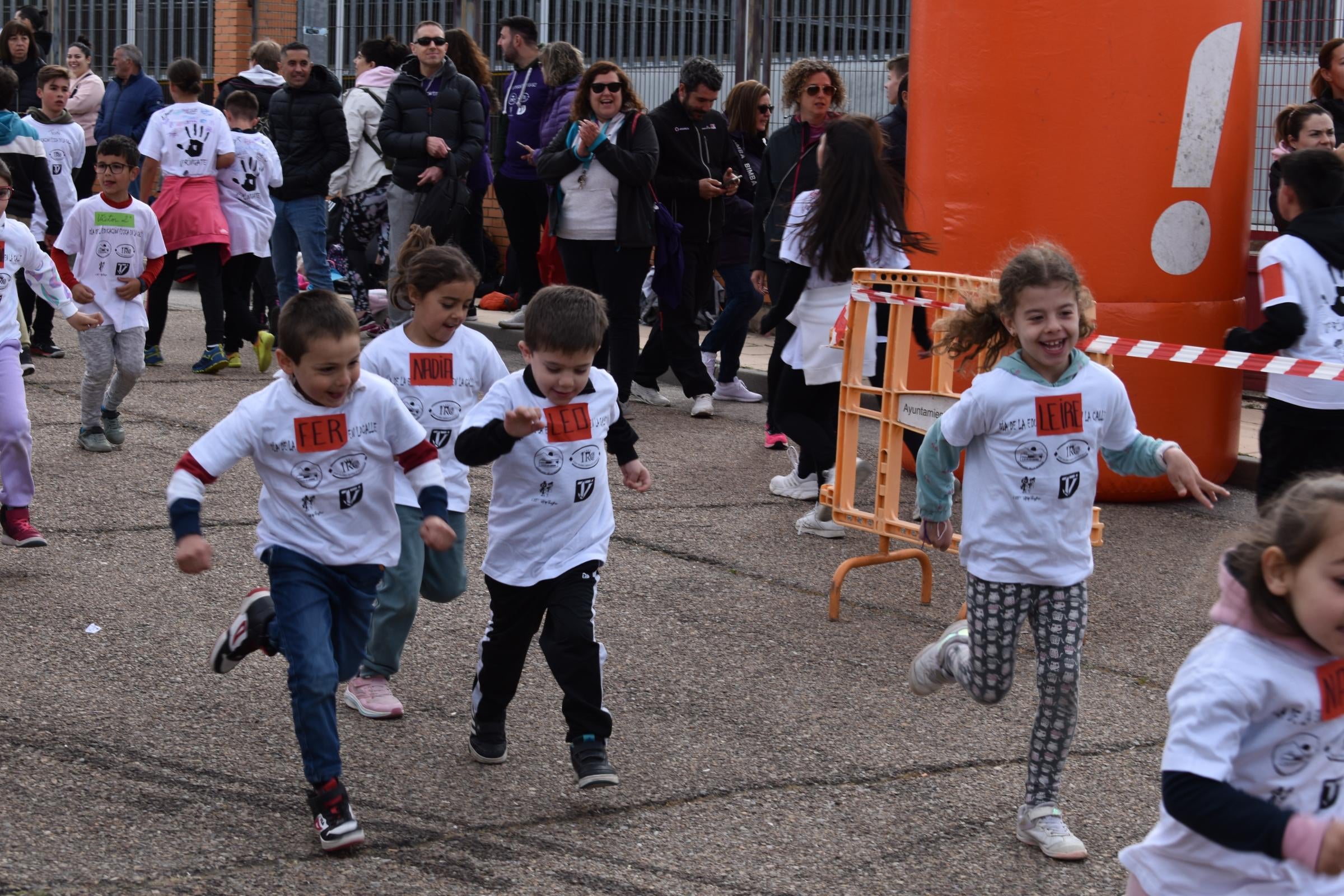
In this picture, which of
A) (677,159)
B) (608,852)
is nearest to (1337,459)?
(608,852)

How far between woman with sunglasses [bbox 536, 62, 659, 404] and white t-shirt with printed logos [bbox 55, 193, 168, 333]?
2358 mm

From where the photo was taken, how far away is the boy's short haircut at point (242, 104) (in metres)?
11.1

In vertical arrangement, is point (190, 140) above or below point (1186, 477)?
above

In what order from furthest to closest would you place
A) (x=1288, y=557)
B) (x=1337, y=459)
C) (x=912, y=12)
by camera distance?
(x=912, y=12)
(x=1337, y=459)
(x=1288, y=557)

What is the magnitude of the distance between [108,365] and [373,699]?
4220 millimetres

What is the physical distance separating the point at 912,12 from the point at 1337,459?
146 inches

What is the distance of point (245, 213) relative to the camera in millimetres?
11008

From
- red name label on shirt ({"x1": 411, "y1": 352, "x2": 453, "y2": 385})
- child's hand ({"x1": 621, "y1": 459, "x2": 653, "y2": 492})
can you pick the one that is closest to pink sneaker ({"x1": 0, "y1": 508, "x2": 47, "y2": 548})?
red name label on shirt ({"x1": 411, "y1": 352, "x2": 453, "y2": 385})

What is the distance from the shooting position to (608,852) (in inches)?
158

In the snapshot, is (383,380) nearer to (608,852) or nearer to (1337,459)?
(608,852)

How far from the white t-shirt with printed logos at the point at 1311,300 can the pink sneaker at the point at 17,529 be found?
193 inches

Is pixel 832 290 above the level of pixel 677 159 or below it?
below

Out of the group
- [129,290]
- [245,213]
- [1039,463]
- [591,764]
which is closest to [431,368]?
[591,764]

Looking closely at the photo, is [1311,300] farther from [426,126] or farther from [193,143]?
[193,143]
